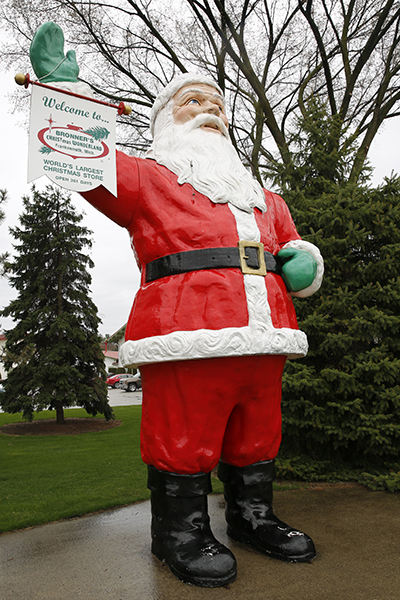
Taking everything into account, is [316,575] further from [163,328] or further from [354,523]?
[163,328]

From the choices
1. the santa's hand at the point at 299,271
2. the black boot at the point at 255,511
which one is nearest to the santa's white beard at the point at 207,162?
the santa's hand at the point at 299,271

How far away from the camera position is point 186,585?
2.10m

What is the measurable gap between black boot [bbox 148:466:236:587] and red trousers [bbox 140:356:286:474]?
85mm

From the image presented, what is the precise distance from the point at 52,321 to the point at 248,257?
8.68 meters

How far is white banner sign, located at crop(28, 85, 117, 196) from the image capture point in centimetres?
216

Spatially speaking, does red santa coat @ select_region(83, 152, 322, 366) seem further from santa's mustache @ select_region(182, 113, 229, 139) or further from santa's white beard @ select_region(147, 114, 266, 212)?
santa's mustache @ select_region(182, 113, 229, 139)

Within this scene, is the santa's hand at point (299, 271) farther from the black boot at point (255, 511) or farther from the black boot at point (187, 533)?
the black boot at point (187, 533)

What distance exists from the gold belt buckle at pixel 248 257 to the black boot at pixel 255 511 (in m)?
1.13

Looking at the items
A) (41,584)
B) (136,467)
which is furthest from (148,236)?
(136,467)

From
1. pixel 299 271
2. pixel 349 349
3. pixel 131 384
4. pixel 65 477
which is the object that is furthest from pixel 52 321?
pixel 131 384

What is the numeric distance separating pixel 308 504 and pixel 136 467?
2724mm

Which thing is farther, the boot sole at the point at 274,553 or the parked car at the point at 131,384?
the parked car at the point at 131,384

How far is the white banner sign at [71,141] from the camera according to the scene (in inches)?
85.0

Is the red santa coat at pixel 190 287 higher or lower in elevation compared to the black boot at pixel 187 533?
higher
